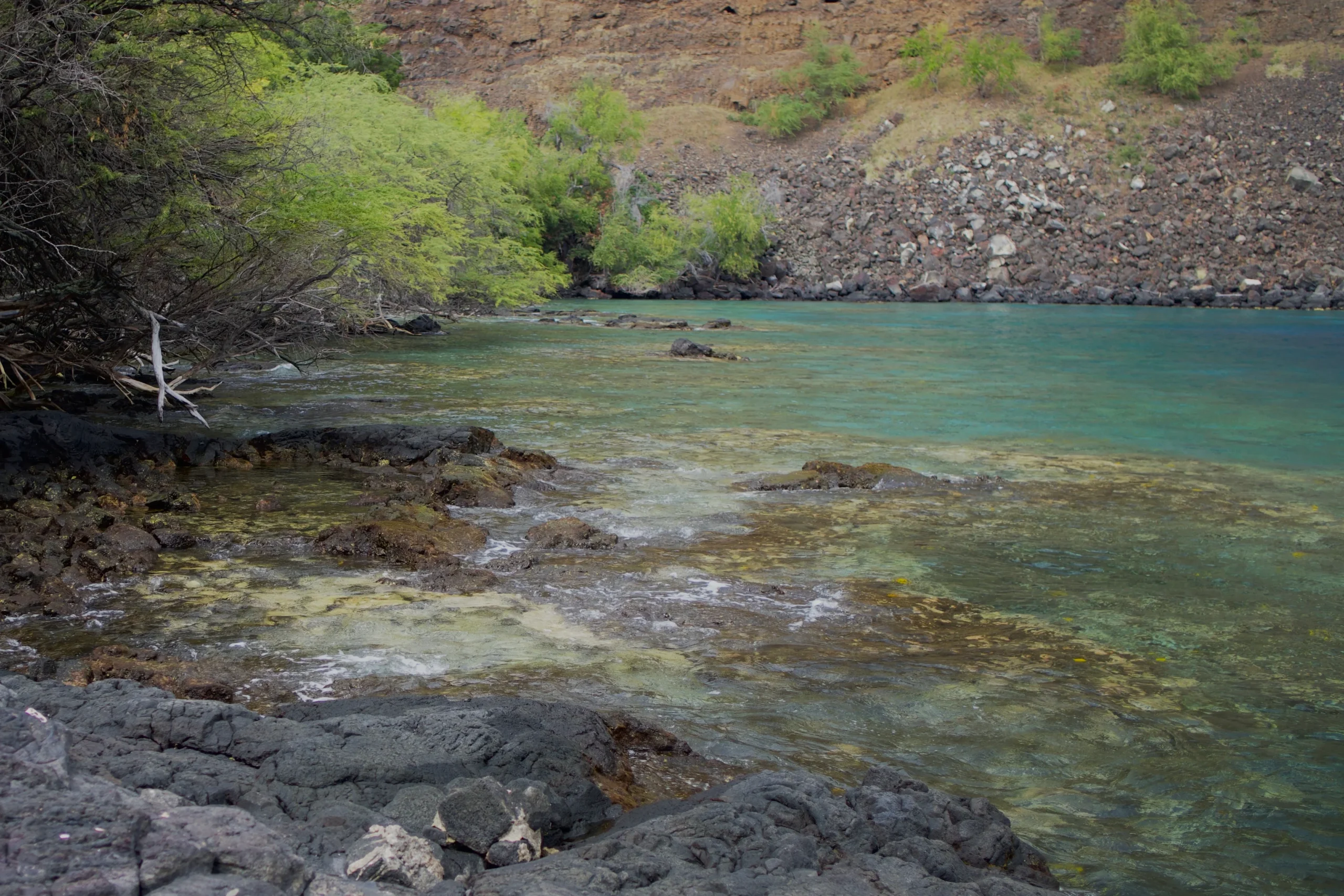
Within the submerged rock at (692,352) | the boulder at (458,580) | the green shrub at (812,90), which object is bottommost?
the submerged rock at (692,352)

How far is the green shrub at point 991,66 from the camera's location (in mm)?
67562

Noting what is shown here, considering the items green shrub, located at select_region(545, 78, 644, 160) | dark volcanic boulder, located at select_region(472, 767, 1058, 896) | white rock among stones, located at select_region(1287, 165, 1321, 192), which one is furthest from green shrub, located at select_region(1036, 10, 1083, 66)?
dark volcanic boulder, located at select_region(472, 767, 1058, 896)

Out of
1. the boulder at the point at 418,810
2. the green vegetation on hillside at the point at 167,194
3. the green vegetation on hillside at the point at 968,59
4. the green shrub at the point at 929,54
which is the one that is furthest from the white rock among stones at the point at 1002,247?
the boulder at the point at 418,810

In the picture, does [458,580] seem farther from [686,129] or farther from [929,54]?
[929,54]

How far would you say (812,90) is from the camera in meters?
72.2

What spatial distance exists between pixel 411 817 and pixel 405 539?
16.4ft

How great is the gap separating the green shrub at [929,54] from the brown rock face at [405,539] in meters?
67.4

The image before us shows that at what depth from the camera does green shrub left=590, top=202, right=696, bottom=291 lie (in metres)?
47.8

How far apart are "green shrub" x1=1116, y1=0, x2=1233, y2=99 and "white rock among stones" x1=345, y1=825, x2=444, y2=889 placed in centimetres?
6948

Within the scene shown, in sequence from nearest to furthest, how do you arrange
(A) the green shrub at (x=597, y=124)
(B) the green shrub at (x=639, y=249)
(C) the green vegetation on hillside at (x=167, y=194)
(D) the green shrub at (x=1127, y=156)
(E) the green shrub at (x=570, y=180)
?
(C) the green vegetation on hillside at (x=167, y=194)
(E) the green shrub at (x=570, y=180)
(B) the green shrub at (x=639, y=249)
(A) the green shrub at (x=597, y=124)
(D) the green shrub at (x=1127, y=156)

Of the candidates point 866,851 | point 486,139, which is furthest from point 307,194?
Result: point 486,139

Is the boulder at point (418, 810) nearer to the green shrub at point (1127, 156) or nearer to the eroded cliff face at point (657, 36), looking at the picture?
the green shrub at point (1127, 156)

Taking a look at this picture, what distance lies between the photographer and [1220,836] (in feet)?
15.4

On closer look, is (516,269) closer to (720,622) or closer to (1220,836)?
(720,622)
